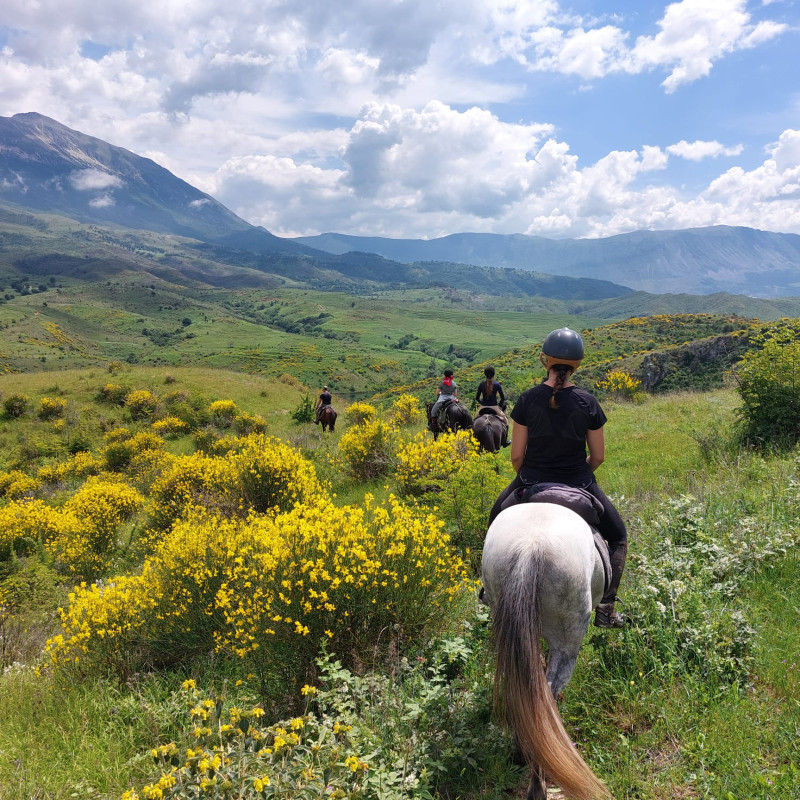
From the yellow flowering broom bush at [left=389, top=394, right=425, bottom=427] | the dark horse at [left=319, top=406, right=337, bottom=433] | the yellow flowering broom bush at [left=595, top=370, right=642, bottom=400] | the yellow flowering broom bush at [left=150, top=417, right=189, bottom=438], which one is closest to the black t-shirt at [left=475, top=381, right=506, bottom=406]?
the yellow flowering broom bush at [left=389, top=394, right=425, bottom=427]

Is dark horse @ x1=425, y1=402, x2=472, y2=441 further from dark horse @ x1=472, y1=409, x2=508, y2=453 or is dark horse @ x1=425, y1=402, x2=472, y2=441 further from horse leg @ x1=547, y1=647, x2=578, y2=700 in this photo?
horse leg @ x1=547, y1=647, x2=578, y2=700

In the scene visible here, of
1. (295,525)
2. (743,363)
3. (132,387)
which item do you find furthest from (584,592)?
(132,387)

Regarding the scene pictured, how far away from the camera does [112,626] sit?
496 centimetres

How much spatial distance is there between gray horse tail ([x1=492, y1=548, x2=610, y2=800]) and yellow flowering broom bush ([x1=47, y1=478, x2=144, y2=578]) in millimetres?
8780

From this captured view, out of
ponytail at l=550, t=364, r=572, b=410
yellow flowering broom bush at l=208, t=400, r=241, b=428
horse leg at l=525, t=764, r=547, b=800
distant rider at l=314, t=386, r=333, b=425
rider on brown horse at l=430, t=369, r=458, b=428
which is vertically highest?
ponytail at l=550, t=364, r=572, b=410

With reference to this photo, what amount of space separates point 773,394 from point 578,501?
324 inches

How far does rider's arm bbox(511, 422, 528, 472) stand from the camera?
4309mm

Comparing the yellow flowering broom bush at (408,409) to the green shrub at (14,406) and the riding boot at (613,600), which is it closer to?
the riding boot at (613,600)

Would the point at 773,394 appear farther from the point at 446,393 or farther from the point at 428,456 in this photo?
the point at 446,393

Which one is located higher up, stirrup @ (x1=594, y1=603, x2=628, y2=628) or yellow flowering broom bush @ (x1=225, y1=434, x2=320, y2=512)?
stirrup @ (x1=594, y1=603, x2=628, y2=628)

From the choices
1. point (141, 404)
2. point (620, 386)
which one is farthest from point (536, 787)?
point (620, 386)

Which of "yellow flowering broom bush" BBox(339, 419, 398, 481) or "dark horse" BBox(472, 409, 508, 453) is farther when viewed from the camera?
"yellow flowering broom bush" BBox(339, 419, 398, 481)

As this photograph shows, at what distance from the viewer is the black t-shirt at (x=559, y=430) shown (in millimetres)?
4027

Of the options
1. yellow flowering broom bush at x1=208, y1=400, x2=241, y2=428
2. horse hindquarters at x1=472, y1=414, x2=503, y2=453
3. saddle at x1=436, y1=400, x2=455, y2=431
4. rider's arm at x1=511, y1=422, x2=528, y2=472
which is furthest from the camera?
yellow flowering broom bush at x1=208, y1=400, x2=241, y2=428
